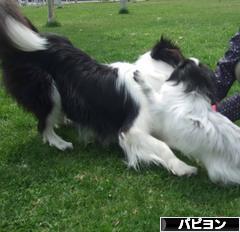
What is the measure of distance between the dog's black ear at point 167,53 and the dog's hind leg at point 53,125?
34.7 inches

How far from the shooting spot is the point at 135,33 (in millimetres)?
9969

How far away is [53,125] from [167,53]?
118cm

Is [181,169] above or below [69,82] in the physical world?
below

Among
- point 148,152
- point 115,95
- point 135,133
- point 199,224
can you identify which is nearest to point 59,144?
point 115,95

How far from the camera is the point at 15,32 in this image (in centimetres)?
392

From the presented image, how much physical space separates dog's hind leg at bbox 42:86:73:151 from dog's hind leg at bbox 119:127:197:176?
0.61 metres

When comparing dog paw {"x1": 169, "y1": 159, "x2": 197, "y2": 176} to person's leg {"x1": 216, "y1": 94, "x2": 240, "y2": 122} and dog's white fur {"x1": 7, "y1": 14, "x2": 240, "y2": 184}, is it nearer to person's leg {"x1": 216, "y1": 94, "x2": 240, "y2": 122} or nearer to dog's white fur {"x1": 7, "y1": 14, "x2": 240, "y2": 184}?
dog's white fur {"x1": 7, "y1": 14, "x2": 240, "y2": 184}

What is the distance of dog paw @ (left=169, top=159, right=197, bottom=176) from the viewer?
337cm

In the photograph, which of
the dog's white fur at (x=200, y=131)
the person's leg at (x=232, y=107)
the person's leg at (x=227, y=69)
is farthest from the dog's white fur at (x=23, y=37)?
the person's leg at (x=232, y=107)

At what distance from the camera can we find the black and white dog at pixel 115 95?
10.6 feet

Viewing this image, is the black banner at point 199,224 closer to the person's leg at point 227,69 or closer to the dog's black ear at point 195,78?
the dog's black ear at point 195,78

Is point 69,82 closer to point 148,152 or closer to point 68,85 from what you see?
point 68,85

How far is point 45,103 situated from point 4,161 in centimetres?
60

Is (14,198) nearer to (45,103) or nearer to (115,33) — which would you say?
(45,103)
